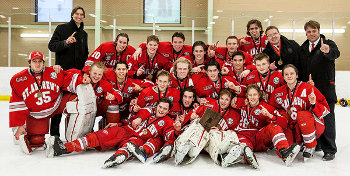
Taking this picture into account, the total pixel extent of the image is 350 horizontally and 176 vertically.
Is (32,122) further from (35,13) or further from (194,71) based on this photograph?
(35,13)

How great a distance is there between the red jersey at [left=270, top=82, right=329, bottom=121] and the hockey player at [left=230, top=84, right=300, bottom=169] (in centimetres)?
14

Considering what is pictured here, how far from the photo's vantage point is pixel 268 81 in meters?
3.24

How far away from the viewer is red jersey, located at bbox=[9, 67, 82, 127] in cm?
300

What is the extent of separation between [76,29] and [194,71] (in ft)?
5.92

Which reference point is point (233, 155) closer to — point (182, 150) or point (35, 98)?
Result: point (182, 150)

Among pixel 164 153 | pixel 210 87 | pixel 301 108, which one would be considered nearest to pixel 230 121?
pixel 210 87

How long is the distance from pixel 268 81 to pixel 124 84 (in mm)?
1763

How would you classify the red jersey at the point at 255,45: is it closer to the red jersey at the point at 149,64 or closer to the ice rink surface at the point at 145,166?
the red jersey at the point at 149,64

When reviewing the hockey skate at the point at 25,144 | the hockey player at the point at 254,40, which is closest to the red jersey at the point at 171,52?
the hockey player at the point at 254,40

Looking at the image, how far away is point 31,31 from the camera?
8.05 meters

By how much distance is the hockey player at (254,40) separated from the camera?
4.12 metres

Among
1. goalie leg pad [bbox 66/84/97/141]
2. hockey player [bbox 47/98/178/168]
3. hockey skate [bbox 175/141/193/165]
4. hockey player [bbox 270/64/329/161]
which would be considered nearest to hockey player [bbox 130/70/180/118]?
hockey player [bbox 47/98/178/168]

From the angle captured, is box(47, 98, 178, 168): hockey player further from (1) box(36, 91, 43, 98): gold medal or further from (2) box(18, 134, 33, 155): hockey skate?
(1) box(36, 91, 43, 98): gold medal

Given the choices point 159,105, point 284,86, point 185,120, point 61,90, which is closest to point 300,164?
point 284,86
